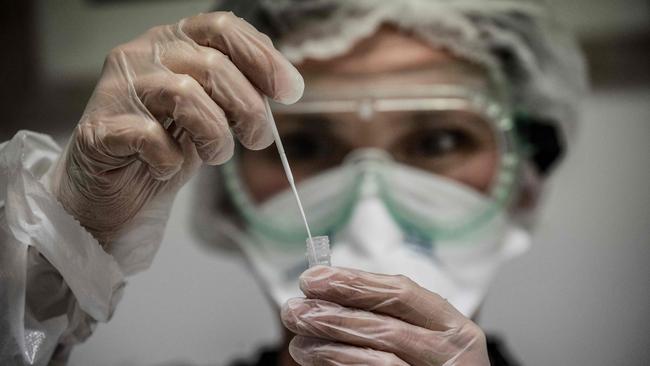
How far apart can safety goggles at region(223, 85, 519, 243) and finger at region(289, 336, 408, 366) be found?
19.1 inches

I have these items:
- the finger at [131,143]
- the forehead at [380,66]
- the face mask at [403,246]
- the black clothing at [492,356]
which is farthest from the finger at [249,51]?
the black clothing at [492,356]

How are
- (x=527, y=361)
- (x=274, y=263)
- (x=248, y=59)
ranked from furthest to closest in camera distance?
(x=527, y=361)
(x=274, y=263)
(x=248, y=59)

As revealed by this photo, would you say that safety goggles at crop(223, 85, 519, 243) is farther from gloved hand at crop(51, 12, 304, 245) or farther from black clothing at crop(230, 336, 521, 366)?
gloved hand at crop(51, 12, 304, 245)

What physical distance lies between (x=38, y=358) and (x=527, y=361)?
1.32 m

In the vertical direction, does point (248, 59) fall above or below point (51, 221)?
above

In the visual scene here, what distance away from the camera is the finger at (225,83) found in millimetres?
722

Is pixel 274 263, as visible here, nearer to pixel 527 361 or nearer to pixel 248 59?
pixel 248 59

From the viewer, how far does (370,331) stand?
72cm

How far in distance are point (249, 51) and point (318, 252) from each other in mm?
257

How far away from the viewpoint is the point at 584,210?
6.01 feet

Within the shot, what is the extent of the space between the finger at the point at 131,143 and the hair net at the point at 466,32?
0.58 meters

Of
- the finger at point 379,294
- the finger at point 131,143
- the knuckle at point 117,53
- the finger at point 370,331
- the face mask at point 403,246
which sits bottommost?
→ the face mask at point 403,246

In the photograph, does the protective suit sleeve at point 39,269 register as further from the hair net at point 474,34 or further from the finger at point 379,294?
the hair net at point 474,34

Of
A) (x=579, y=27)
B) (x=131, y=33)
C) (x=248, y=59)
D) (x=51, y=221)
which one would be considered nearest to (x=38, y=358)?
(x=51, y=221)
